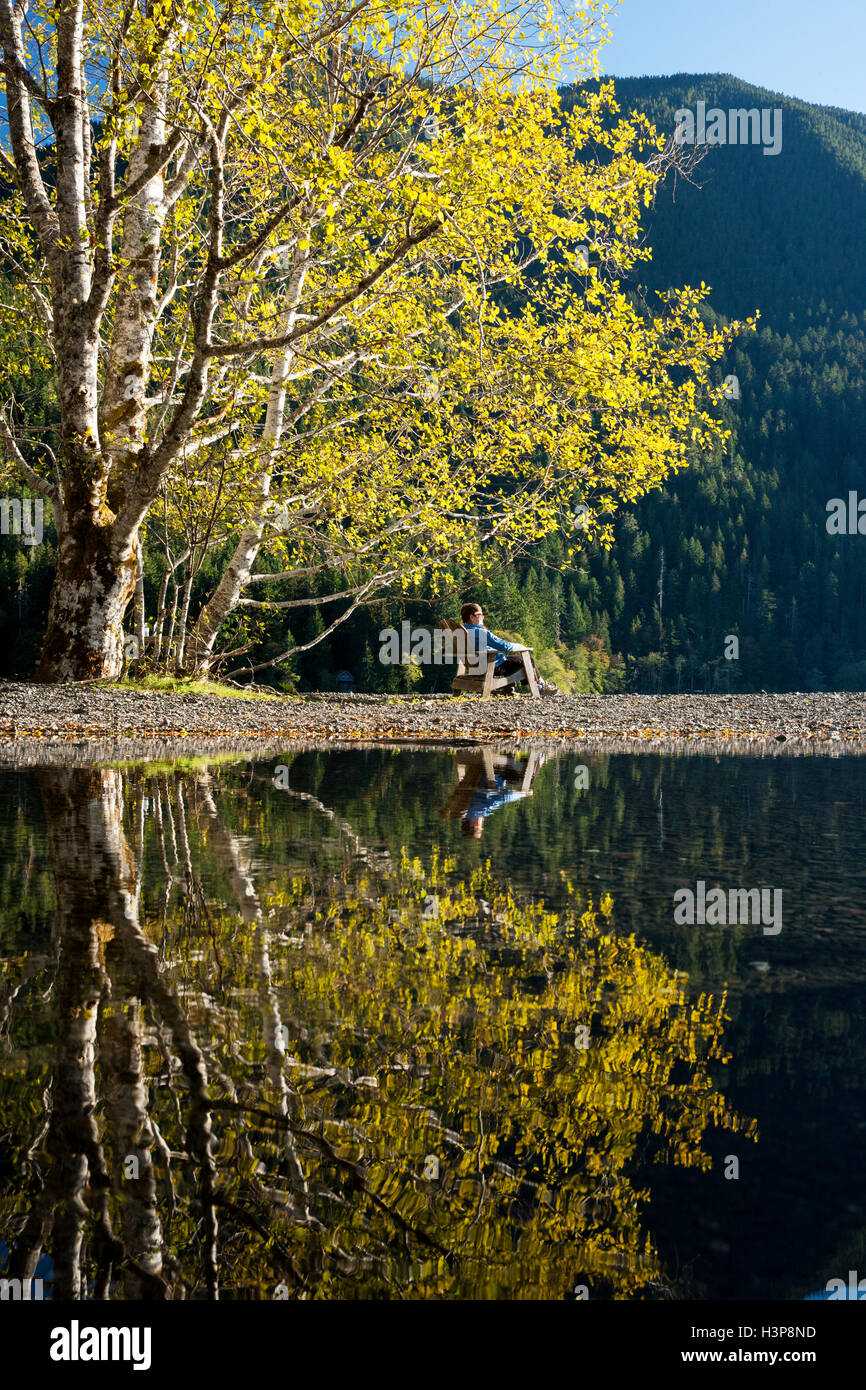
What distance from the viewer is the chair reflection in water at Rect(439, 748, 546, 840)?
21.4ft

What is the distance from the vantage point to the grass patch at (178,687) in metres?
14.3

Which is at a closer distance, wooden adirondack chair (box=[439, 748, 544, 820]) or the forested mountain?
wooden adirondack chair (box=[439, 748, 544, 820])

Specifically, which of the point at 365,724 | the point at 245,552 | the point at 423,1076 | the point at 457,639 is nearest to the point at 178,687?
the point at 245,552

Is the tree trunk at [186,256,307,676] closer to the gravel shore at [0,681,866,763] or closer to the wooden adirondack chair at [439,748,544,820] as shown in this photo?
the gravel shore at [0,681,866,763]

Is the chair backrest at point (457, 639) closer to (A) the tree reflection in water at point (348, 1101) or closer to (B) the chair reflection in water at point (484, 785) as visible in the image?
(B) the chair reflection in water at point (484, 785)

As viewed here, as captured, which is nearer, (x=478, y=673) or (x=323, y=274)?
(x=478, y=673)

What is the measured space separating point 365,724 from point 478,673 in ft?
15.9

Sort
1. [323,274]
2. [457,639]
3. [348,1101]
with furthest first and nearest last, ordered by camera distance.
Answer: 1. [323,274]
2. [457,639]
3. [348,1101]

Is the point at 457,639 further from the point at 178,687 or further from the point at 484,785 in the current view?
the point at 484,785

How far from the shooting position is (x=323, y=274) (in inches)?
749

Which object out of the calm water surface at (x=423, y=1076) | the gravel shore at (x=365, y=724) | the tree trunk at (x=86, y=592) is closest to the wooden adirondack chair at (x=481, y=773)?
the gravel shore at (x=365, y=724)

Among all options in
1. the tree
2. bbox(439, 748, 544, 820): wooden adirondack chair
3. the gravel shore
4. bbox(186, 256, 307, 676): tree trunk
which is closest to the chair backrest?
the gravel shore

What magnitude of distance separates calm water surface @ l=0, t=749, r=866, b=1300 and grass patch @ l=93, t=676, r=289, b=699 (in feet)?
30.5

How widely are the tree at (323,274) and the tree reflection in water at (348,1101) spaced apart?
27.7ft
